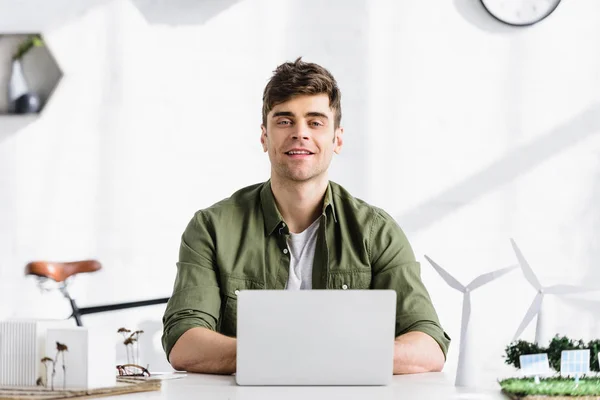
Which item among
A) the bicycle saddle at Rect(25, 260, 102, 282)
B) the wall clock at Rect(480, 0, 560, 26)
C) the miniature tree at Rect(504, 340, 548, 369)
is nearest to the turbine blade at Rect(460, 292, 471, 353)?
the miniature tree at Rect(504, 340, 548, 369)

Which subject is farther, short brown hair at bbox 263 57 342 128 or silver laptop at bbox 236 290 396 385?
short brown hair at bbox 263 57 342 128

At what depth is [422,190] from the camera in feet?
13.7

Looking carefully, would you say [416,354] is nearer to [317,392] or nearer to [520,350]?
[520,350]

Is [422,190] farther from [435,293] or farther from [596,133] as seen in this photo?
[596,133]

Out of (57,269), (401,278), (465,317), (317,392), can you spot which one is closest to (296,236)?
(401,278)

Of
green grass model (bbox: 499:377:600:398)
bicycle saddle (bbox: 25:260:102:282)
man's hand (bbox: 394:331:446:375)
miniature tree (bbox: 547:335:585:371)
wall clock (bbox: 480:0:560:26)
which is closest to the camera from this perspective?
green grass model (bbox: 499:377:600:398)

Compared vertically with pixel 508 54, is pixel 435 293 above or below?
below

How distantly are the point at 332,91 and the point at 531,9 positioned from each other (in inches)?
77.8

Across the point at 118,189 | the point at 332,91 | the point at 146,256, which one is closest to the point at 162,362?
the point at 146,256

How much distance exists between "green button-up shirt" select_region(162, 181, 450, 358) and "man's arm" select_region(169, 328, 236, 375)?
16 centimetres

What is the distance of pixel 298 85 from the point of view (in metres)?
2.46

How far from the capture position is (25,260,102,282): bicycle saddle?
3.72 m

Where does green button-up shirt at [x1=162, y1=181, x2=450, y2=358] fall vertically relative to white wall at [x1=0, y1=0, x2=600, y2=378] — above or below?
below

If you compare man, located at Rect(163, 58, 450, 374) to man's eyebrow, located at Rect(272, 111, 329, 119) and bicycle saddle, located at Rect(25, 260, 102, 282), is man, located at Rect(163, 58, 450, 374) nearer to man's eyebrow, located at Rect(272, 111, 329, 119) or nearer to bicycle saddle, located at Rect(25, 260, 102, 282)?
man's eyebrow, located at Rect(272, 111, 329, 119)
